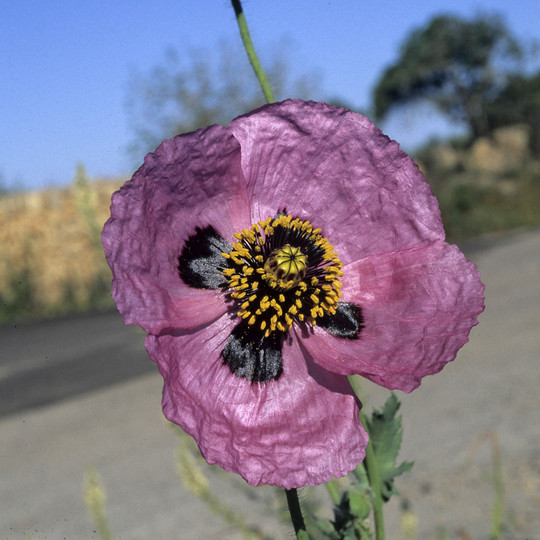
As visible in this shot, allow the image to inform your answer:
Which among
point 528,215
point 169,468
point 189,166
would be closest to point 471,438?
point 169,468

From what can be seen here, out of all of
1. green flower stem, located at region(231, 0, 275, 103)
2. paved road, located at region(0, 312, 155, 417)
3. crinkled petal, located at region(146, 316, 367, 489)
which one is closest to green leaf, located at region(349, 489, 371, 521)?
crinkled petal, located at region(146, 316, 367, 489)

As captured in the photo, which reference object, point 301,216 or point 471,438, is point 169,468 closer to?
point 471,438

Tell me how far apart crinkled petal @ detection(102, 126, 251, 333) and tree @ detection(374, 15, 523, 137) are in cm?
2783

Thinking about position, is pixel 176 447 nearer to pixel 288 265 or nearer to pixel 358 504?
pixel 358 504

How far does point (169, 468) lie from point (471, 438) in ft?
7.10

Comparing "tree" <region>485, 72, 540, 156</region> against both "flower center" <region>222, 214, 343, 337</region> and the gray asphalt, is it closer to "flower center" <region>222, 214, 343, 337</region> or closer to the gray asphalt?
the gray asphalt

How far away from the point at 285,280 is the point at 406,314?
0.66 feet

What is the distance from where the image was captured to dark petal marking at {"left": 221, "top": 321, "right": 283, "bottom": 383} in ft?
3.61

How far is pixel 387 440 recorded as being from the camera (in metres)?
1.39

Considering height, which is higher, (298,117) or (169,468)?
(298,117)

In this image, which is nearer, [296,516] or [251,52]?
[296,516]

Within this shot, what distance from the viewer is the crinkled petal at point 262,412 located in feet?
3.03

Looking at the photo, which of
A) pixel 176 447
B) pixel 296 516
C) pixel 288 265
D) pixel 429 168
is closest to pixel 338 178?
pixel 288 265

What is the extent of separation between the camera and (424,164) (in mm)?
24578
